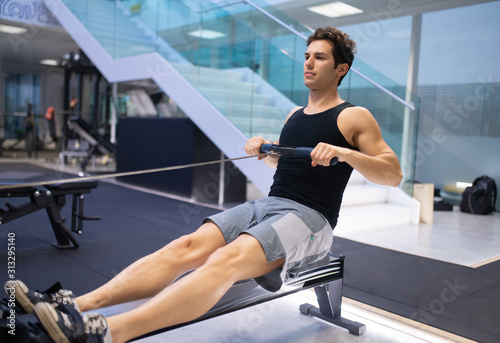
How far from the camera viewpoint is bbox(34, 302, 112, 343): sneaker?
3.73 ft

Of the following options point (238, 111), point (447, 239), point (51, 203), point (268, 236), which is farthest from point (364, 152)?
point (238, 111)

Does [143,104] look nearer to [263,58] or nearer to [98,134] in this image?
[98,134]

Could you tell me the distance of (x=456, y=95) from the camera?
19.4 feet

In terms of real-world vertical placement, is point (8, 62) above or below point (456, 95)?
above

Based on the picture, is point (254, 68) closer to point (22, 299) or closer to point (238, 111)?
point (238, 111)

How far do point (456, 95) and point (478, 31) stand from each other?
80 centimetres

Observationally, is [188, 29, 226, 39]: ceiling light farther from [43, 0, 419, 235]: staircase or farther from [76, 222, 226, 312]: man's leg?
[76, 222, 226, 312]: man's leg

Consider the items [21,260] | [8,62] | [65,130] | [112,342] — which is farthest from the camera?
[8,62]

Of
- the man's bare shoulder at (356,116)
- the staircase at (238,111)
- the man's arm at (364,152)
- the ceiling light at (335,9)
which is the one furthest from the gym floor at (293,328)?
the ceiling light at (335,9)

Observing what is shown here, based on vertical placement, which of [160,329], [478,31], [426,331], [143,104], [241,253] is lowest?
[426,331]

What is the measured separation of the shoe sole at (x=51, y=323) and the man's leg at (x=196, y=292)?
12 centimetres

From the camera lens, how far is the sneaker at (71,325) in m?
1.14

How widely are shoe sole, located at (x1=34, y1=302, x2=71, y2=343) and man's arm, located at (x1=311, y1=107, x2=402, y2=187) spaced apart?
2.94ft

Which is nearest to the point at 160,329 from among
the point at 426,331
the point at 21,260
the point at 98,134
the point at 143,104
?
the point at 426,331
